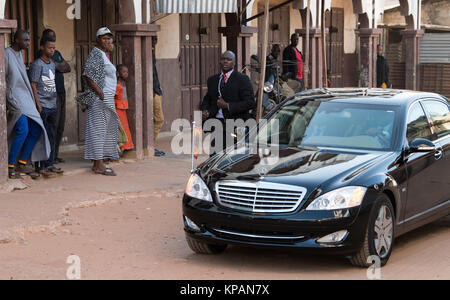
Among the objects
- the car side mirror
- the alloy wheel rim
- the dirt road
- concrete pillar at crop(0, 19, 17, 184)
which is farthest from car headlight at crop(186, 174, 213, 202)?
concrete pillar at crop(0, 19, 17, 184)

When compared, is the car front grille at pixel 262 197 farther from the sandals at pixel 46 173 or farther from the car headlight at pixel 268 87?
the car headlight at pixel 268 87

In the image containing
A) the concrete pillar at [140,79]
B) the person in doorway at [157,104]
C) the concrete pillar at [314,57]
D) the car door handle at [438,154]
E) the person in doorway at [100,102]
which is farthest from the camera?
the concrete pillar at [314,57]

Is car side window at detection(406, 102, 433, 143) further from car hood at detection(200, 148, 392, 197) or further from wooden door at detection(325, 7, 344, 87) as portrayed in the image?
wooden door at detection(325, 7, 344, 87)

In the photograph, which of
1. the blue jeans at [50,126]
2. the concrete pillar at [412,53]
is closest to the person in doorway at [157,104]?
the blue jeans at [50,126]

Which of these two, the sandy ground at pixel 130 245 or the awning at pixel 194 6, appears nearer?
the sandy ground at pixel 130 245

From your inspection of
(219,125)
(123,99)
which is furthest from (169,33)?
(219,125)

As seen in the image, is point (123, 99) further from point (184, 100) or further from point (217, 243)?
point (217, 243)

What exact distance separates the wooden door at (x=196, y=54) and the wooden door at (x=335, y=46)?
208 inches

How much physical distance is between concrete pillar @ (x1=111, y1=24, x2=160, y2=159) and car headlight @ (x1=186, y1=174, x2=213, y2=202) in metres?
5.34

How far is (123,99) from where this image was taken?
11883 millimetres

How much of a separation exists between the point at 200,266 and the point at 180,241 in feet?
3.34

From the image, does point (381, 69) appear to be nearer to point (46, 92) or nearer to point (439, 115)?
point (46, 92)

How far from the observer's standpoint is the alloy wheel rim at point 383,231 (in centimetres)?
653

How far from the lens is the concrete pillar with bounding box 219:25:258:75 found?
14.5 m
